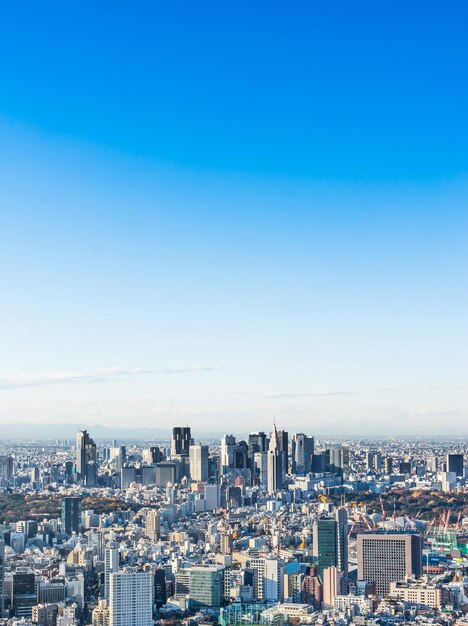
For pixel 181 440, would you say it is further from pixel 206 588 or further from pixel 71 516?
pixel 206 588

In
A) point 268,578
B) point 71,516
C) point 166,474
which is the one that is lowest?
point 268,578

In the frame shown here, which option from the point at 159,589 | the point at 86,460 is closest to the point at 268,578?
the point at 159,589

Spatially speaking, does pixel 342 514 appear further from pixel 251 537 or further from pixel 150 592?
pixel 150 592

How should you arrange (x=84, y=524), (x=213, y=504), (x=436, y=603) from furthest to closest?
(x=213, y=504) → (x=84, y=524) → (x=436, y=603)

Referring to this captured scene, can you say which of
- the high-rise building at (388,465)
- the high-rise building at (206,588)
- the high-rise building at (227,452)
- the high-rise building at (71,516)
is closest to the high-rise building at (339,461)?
the high-rise building at (388,465)

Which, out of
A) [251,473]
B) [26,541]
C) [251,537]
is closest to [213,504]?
[251,473]
